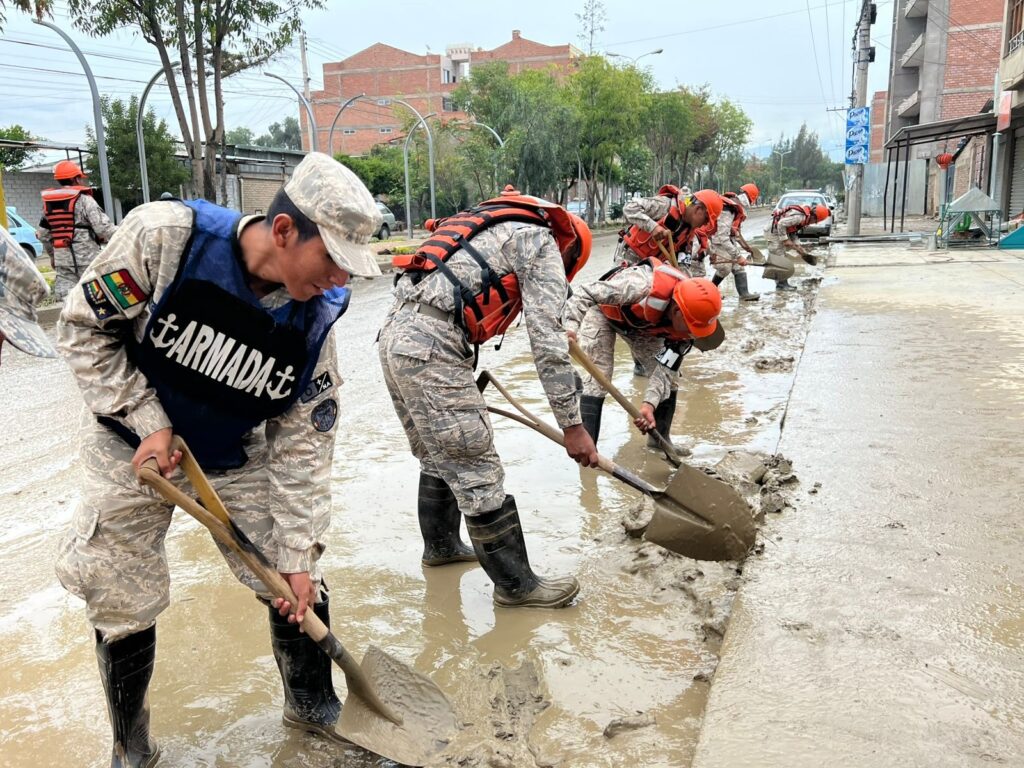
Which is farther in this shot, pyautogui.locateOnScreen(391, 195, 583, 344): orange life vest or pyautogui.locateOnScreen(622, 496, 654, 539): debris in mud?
pyautogui.locateOnScreen(622, 496, 654, 539): debris in mud

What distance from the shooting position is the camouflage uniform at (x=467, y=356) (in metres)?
2.95

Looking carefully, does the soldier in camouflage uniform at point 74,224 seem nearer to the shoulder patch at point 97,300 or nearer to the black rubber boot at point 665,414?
the black rubber boot at point 665,414

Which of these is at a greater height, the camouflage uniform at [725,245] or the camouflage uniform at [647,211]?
the camouflage uniform at [647,211]

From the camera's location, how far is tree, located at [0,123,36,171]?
83.4ft

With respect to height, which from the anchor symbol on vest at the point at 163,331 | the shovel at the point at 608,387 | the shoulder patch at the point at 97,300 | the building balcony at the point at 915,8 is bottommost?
the shovel at the point at 608,387

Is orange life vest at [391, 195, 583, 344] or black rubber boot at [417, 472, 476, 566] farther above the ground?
orange life vest at [391, 195, 583, 344]

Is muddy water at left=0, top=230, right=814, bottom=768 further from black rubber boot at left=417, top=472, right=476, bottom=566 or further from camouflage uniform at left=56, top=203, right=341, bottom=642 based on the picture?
camouflage uniform at left=56, top=203, right=341, bottom=642

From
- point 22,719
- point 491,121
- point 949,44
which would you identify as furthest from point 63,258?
point 949,44

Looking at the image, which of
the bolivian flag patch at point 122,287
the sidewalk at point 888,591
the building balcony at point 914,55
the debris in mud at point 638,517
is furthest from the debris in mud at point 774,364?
the building balcony at point 914,55

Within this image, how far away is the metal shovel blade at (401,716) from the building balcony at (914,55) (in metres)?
43.1

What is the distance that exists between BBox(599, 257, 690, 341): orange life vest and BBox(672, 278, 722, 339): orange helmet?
0.10 meters

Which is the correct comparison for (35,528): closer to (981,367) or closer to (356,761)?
(356,761)

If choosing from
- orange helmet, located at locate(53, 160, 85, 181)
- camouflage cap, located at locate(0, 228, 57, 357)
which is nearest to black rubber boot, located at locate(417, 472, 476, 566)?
camouflage cap, located at locate(0, 228, 57, 357)

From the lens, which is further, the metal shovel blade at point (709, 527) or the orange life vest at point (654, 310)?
the orange life vest at point (654, 310)
